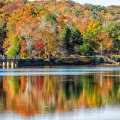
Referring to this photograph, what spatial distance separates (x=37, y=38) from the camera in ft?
338

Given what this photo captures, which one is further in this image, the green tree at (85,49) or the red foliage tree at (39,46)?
the green tree at (85,49)

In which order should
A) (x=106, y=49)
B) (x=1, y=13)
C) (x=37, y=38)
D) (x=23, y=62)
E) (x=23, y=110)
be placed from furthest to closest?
(x=1, y=13)
(x=106, y=49)
(x=37, y=38)
(x=23, y=62)
(x=23, y=110)

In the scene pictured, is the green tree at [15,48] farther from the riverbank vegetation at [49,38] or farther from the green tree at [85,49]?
the green tree at [85,49]

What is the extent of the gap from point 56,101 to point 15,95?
4423 mm

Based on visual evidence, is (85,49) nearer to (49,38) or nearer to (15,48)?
(49,38)

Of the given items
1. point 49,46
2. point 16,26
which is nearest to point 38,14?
point 16,26

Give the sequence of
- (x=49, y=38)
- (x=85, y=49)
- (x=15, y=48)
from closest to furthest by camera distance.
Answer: (x=15, y=48) < (x=49, y=38) < (x=85, y=49)

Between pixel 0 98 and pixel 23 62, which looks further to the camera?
pixel 23 62

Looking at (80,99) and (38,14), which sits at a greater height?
(38,14)

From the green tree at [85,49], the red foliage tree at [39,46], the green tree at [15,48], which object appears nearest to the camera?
the green tree at [15,48]

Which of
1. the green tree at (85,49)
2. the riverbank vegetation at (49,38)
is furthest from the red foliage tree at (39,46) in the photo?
Answer: the green tree at (85,49)

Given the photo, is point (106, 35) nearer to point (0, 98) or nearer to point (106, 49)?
point (106, 49)

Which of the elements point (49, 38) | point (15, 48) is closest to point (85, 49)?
point (49, 38)

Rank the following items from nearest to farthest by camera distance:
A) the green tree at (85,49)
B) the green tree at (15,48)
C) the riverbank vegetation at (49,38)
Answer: the green tree at (15,48) → the riverbank vegetation at (49,38) → the green tree at (85,49)
